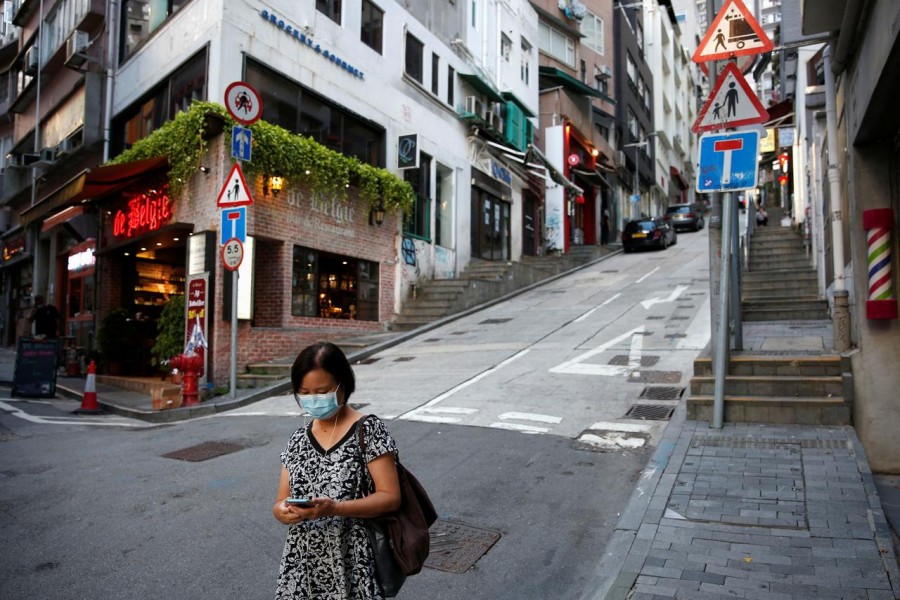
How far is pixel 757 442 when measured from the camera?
618 centimetres

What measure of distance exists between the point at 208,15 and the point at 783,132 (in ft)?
81.7

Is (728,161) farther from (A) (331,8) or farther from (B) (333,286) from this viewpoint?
(A) (331,8)

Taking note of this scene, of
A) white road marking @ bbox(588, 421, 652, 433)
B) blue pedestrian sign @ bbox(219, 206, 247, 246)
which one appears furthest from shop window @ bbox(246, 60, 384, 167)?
white road marking @ bbox(588, 421, 652, 433)

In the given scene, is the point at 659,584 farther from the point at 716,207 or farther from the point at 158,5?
the point at 158,5

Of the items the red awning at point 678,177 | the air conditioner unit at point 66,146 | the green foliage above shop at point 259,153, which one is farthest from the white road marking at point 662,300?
the red awning at point 678,177

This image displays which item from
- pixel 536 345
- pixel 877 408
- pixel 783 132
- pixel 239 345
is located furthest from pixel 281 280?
pixel 783 132

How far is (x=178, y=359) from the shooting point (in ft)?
33.9

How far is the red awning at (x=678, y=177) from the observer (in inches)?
2596

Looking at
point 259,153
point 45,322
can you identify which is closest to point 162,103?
point 259,153

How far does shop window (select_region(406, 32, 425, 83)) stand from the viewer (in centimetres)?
1959

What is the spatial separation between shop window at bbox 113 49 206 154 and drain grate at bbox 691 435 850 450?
11659 mm

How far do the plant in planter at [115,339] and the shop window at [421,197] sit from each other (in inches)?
308

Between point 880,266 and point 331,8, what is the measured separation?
13.9 m

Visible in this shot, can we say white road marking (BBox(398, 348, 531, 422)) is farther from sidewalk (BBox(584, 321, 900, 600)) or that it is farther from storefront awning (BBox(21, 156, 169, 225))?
storefront awning (BBox(21, 156, 169, 225))
